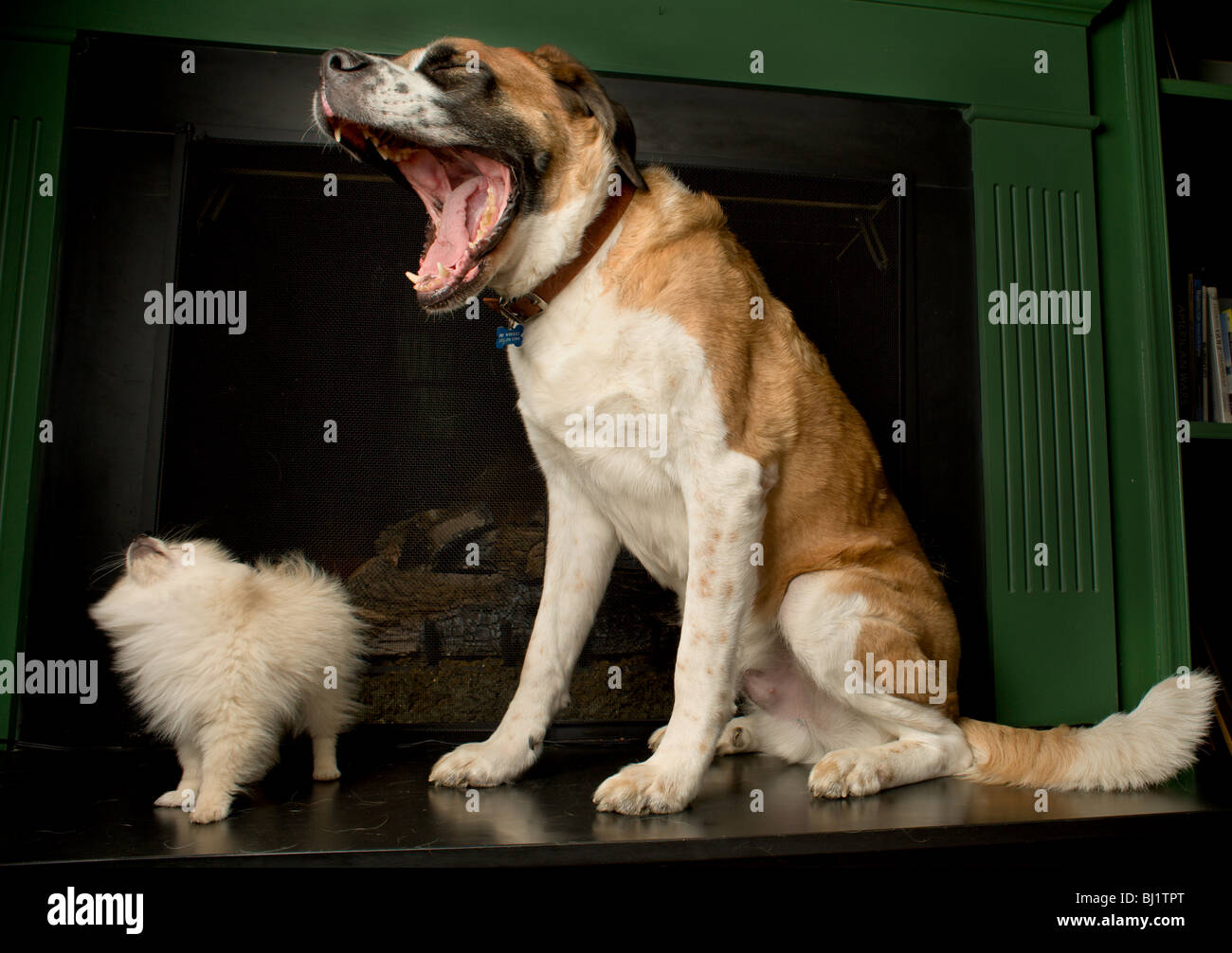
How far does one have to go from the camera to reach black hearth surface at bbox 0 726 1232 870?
4.18 feet

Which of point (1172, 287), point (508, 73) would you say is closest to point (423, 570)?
→ point (508, 73)

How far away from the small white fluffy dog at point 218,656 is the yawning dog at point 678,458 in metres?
0.33

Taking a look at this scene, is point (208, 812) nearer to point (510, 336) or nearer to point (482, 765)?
point (482, 765)

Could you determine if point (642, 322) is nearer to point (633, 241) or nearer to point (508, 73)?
point (633, 241)

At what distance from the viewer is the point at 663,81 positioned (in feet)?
7.42

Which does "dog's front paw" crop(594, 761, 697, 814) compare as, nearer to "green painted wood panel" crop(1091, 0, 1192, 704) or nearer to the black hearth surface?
the black hearth surface

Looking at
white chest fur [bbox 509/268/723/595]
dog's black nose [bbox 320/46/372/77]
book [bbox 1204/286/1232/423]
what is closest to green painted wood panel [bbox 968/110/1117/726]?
book [bbox 1204/286/1232/423]

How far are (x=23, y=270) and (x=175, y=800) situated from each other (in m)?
1.25

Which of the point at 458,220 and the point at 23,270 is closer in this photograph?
the point at 458,220

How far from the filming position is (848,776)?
5.25 feet

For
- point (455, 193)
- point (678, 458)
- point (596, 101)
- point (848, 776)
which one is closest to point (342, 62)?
point (455, 193)

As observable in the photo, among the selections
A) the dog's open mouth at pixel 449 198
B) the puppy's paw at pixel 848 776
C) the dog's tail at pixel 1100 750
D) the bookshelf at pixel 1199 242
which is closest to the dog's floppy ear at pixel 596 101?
the dog's open mouth at pixel 449 198

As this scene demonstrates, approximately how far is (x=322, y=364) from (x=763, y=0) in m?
1.47

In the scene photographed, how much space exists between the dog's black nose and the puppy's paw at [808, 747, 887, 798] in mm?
1481
